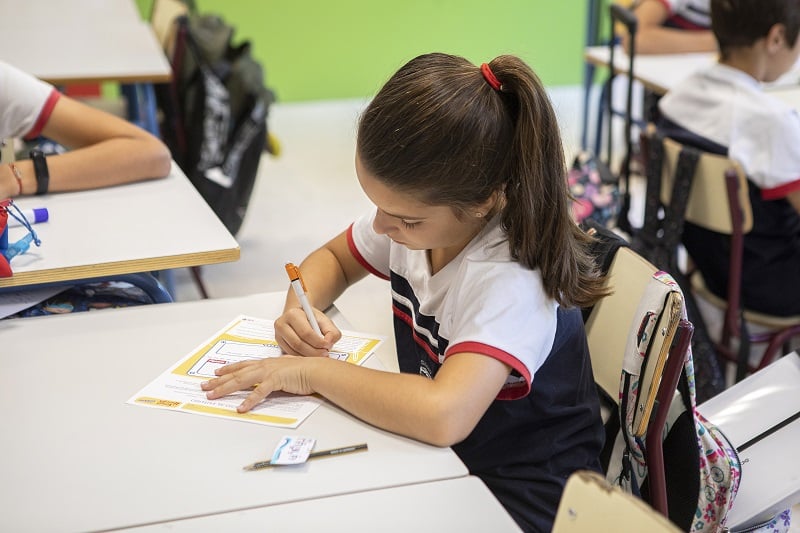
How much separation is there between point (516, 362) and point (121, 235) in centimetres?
80

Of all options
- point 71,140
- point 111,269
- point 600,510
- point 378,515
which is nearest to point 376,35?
point 71,140

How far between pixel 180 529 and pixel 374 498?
8.0 inches

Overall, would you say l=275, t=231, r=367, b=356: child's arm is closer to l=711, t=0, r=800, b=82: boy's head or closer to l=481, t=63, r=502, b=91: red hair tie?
l=481, t=63, r=502, b=91: red hair tie

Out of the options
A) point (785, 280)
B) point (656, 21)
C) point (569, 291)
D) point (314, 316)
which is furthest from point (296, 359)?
point (656, 21)

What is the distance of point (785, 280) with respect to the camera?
2.20 meters

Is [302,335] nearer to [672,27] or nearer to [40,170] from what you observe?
[40,170]

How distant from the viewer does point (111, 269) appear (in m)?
1.49

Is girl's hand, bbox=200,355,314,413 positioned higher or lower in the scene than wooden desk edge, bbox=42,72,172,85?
higher

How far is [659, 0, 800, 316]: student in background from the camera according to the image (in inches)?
84.9

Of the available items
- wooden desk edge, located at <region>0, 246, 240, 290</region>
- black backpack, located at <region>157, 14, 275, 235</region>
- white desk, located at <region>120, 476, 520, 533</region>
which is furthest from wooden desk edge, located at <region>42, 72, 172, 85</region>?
white desk, located at <region>120, 476, 520, 533</region>

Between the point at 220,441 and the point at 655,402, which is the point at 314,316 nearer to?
the point at 220,441

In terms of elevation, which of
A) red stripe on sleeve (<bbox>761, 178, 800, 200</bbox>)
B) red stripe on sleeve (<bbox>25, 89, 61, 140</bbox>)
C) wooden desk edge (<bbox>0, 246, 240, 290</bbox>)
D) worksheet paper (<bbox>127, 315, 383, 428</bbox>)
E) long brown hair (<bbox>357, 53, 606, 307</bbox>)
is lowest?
red stripe on sleeve (<bbox>761, 178, 800, 200</bbox>)

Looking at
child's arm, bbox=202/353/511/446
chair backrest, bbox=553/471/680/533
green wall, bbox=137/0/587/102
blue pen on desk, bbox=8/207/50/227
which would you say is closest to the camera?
chair backrest, bbox=553/471/680/533

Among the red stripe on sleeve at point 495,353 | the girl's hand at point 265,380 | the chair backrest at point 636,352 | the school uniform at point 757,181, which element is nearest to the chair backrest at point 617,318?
the chair backrest at point 636,352
